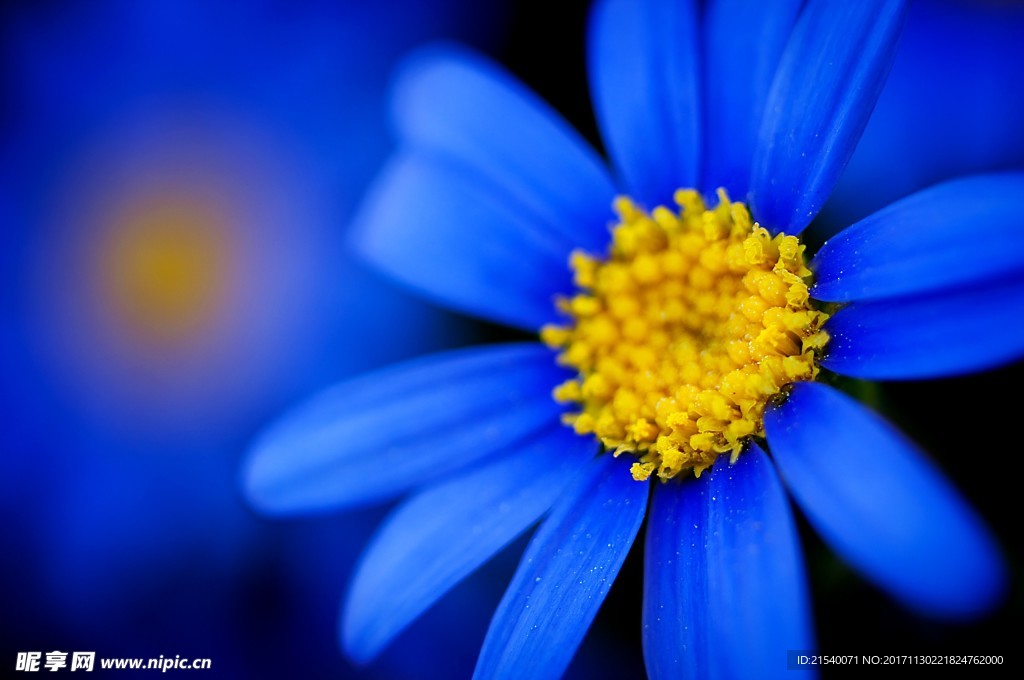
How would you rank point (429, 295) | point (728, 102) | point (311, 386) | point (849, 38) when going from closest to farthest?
point (849, 38), point (728, 102), point (429, 295), point (311, 386)

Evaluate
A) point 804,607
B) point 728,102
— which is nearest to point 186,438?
point 728,102

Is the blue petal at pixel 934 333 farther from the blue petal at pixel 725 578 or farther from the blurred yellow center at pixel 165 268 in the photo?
the blurred yellow center at pixel 165 268

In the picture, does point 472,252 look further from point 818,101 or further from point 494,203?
point 818,101

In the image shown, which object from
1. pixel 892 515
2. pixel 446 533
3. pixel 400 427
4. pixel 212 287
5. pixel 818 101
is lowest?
pixel 892 515

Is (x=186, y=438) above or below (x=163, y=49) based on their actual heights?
below

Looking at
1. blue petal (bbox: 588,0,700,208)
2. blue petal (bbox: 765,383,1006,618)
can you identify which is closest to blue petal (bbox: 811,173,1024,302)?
blue petal (bbox: 765,383,1006,618)

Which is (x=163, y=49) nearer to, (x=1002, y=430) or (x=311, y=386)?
(x=311, y=386)

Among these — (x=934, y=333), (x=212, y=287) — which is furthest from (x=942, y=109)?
(x=212, y=287)
